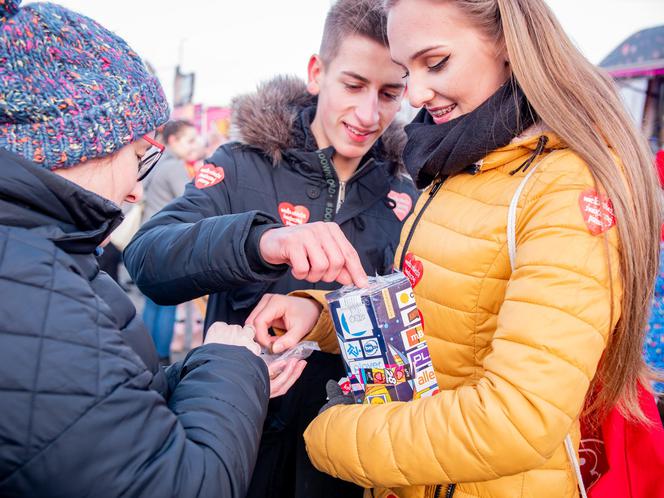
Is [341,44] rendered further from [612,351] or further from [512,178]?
[612,351]

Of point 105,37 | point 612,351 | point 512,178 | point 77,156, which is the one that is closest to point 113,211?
point 77,156

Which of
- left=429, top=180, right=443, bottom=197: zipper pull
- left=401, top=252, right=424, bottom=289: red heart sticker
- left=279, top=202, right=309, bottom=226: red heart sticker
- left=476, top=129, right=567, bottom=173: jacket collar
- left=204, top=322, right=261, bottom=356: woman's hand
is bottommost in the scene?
left=204, top=322, right=261, bottom=356: woman's hand

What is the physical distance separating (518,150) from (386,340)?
1.92ft

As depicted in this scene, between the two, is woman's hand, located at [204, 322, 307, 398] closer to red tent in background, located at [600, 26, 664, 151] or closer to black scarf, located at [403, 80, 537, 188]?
black scarf, located at [403, 80, 537, 188]

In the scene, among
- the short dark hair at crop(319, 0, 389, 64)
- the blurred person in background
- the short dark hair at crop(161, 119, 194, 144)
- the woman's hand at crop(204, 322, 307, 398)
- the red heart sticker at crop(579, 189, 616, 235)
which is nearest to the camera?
the red heart sticker at crop(579, 189, 616, 235)

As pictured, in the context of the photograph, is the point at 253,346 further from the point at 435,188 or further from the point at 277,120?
the point at 277,120

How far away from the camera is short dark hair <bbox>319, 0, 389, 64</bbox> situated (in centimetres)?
185

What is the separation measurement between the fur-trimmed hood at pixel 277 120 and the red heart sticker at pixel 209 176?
6.7 inches

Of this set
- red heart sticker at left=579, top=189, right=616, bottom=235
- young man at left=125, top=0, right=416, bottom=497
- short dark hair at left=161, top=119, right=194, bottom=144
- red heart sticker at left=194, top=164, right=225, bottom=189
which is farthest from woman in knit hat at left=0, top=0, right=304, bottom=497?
short dark hair at left=161, top=119, right=194, bottom=144

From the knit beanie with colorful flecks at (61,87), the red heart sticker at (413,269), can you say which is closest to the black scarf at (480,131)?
the red heart sticker at (413,269)

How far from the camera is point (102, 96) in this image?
3.22ft

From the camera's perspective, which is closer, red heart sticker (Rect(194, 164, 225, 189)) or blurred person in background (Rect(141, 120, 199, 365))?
red heart sticker (Rect(194, 164, 225, 189))

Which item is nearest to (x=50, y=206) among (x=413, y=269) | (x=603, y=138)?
(x=413, y=269)

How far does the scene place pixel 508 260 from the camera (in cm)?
113
